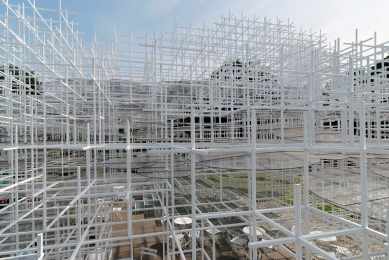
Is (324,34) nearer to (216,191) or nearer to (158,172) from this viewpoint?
(216,191)

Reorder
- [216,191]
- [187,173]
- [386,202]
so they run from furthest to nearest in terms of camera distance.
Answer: [216,191]
[187,173]
[386,202]

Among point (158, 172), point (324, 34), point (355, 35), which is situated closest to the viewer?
point (158, 172)

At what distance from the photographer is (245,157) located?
15.0 feet

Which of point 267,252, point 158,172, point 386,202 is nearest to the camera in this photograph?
point 386,202

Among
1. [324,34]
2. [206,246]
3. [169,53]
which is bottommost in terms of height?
[206,246]

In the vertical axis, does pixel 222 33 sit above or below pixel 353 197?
above

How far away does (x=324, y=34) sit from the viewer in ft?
39.7

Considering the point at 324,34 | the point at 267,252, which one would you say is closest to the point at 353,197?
the point at 267,252

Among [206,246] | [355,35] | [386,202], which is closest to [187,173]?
[386,202]

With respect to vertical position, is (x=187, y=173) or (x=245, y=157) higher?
(x=245, y=157)

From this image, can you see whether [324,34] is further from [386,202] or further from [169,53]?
[386,202]

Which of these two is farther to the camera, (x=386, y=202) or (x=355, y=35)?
(x=355, y=35)

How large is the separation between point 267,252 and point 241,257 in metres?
0.87

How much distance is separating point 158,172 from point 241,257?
16.6 feet
